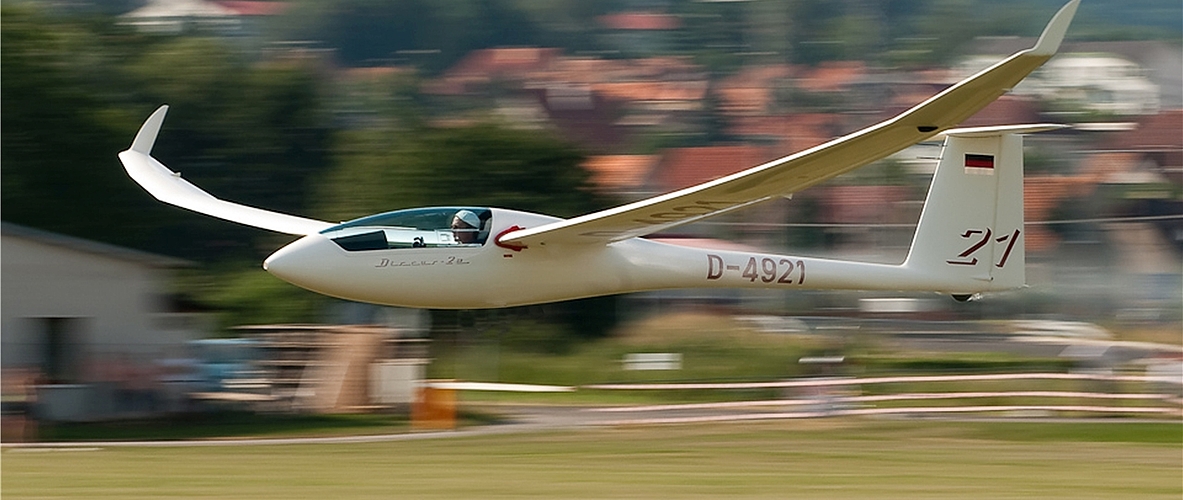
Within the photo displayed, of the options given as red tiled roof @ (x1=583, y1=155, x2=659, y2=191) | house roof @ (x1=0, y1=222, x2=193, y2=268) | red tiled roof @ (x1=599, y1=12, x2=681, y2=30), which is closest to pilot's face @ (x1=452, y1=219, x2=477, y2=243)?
house roof @ (x1=0, y1=222, x2=193, y2=268)

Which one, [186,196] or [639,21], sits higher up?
[639,21]

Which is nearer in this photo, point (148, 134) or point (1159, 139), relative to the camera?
point (148, 134)

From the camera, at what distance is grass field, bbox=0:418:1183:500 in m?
11.7

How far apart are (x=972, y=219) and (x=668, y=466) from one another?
3876mm

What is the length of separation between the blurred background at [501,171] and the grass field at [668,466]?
4.57 m

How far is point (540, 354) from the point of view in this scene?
29.4m

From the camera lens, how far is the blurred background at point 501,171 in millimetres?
21031

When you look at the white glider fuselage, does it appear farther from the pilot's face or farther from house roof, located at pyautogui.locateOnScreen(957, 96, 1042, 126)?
house roof, located at pyautogui.locateOnScreen(957, 96, 1042, 126)

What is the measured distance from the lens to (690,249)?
11070 mm

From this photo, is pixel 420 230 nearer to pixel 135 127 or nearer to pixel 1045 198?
pixel 135 127

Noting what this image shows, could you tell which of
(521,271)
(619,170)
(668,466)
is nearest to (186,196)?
(521,271)

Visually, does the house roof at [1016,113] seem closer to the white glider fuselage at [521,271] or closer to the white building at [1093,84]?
the white building at [1093,84]

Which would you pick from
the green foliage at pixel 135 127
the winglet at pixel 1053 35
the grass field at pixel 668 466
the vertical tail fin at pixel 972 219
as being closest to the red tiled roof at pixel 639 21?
the green foliage at pixel 135 127

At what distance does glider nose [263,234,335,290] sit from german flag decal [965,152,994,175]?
5.41 m
